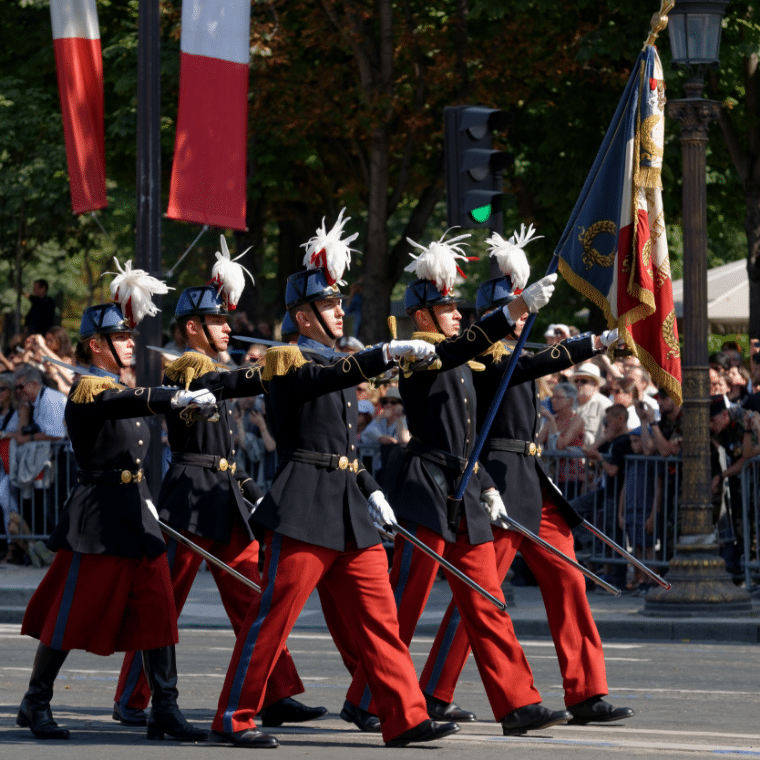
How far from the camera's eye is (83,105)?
13.4 m

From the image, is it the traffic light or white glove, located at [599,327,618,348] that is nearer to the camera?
white glove, located at [599,327,618,348]

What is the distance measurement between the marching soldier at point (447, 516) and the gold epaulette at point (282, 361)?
651 millimetres

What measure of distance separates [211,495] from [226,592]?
0.48 meters

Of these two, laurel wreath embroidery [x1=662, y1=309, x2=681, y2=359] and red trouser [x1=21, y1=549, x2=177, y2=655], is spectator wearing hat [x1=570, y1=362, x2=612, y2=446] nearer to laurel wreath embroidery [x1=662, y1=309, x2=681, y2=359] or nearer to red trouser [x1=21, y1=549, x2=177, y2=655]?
laurel wreath embroidery [x1=662, y1=309, x2=681, y2=359]

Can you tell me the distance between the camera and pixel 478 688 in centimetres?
918

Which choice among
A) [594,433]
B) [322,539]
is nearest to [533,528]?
[322,539]

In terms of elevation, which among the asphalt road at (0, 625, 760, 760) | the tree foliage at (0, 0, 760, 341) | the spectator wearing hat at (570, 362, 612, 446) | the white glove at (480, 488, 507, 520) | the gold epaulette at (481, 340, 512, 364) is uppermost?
the tree foliage at (0, 0, 760, 341)

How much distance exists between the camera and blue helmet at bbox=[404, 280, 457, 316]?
25.5 ft

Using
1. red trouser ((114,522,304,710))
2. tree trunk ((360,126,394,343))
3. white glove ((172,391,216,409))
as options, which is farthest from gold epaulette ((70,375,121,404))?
tree trunk ((360,126,394,343))

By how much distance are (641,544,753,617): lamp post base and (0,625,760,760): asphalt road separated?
1.77 feet

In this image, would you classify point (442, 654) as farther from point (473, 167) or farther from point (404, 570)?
point (473, 167)

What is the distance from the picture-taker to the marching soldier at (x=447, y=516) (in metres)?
7.33

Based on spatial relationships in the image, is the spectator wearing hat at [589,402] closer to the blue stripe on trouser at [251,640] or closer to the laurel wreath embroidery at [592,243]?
the laurel wreath embroidery at [592,243]

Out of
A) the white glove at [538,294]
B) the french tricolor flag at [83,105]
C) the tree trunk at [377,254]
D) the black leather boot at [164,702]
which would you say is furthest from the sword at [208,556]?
the tree trunk at [377,254]
